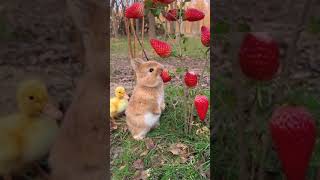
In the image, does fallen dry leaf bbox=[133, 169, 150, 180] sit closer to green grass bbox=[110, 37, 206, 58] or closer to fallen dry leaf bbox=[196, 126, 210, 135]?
fallen dry leaf bbox=[196, 126, 210, 135]

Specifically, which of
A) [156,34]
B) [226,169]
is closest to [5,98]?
[226,169]

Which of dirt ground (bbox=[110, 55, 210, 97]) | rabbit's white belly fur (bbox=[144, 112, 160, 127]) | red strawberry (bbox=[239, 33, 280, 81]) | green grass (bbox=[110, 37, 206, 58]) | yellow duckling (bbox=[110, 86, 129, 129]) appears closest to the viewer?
red strawberry (bbox=[239, 33, 280, 81])

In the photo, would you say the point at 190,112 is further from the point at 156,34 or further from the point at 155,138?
the point at 156,34

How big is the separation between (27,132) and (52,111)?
32mm

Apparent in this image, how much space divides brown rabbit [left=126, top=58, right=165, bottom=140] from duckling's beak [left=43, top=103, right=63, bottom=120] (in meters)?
1.37

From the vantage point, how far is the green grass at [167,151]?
1638 mm

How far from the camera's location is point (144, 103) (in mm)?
1893

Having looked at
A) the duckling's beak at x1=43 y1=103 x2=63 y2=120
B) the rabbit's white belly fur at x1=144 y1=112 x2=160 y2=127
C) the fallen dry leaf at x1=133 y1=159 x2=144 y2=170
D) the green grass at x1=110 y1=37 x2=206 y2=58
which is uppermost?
the green grass at x1=110 y1=37 x2=206 y2=58

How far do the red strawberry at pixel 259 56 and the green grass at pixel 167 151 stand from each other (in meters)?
1.18

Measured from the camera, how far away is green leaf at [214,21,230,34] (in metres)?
0.45

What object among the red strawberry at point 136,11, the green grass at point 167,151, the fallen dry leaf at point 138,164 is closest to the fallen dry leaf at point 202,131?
the green grass at point 167,151

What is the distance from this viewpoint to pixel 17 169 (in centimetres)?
47

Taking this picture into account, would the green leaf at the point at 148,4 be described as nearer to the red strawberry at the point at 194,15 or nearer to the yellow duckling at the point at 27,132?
the red strawberry at the point at 194,15

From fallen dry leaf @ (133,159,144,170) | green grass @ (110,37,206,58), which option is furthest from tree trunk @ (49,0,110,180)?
green grass @ (110,37,206,58)
